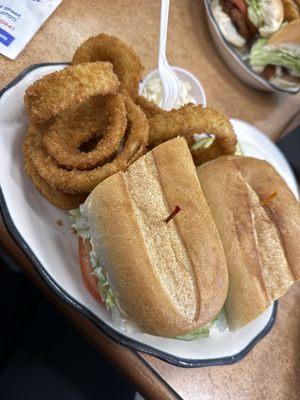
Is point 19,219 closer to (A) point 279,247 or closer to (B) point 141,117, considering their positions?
(B) point 141,117

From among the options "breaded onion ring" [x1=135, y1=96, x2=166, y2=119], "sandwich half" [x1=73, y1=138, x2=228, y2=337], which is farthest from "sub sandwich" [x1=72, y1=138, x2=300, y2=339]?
"breaded onion ring" [x1=135, y1=96, x2=166, y2=119]

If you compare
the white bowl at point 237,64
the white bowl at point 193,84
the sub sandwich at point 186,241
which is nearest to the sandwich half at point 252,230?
Result: the sub sandwich at point 186,241

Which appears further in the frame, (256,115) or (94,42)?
(256,115)

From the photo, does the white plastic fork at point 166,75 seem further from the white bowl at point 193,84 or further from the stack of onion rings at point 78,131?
the stack of onion rings at point 78,131

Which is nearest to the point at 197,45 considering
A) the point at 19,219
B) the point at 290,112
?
the point at 290,112

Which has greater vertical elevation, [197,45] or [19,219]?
[19,219]

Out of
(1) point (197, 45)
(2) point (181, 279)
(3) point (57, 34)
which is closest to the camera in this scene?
(2) point (181, 279)
